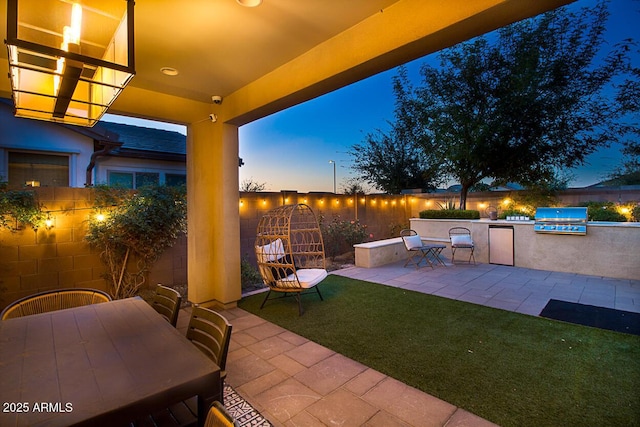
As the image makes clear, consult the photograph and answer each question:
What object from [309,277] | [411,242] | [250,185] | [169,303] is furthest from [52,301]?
[411,242]

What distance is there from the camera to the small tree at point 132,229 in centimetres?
404

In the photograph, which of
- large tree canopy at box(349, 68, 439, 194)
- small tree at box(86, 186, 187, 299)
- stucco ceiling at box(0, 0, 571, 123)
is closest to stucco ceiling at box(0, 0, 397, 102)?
stucco ceiling at box(0, 0, 571, 123)

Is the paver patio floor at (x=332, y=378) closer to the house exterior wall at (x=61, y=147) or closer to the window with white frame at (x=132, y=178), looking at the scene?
the window with white frame at (x=132, y=178)

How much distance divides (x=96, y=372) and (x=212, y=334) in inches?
21.2

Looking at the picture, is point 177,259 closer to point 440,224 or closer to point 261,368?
point 261,368

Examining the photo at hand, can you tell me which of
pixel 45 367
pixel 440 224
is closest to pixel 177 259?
pixel 45 367

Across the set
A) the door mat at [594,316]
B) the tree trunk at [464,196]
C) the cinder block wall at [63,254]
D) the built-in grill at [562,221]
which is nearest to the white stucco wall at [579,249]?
the built-in grill at [562,221]

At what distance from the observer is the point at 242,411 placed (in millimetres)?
2010

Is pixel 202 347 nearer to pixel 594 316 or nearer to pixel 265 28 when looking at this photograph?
pixel 265 28

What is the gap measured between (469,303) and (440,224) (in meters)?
3.98

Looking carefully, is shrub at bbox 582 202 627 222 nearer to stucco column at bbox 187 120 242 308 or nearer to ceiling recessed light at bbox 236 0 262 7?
stucco column at bbox 187 120 242 308

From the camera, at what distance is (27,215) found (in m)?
3.53

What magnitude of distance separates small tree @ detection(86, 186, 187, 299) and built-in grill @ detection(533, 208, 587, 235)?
6801 millimetres

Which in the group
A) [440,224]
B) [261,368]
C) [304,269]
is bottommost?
[261,368]
